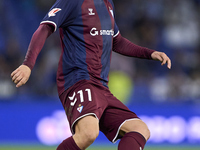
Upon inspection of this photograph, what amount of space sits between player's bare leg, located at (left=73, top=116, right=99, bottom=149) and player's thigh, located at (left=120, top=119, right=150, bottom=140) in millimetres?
367

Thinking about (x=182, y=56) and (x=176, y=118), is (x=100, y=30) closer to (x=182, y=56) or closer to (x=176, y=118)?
(x=176, y=118)

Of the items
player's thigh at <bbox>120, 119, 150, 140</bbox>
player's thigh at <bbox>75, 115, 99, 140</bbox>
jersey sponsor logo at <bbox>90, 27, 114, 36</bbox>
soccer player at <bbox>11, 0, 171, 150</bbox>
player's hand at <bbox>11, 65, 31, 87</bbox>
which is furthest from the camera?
jersey sponsor logo at <bbox>90, 27, 114, 36</bbox>

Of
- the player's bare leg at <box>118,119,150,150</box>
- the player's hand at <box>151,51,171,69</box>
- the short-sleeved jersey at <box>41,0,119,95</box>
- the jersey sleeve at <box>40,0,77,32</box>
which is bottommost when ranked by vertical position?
the player's bare leg at <box>118,119,150,150</box>

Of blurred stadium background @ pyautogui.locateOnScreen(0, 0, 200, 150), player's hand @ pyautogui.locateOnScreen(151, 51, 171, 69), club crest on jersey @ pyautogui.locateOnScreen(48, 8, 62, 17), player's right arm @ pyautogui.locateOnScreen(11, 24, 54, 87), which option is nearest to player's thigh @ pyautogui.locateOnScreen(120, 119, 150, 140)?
player's hand @ pyautogui.locateOnScreen(151, 51, 171, 69)

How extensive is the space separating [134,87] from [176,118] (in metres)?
1.00

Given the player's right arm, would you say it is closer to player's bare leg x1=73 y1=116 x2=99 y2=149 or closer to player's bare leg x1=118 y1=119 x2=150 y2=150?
player's bare leg x1=73 y1=116 x2=99 y2=149

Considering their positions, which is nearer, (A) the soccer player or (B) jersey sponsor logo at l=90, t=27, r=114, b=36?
(A) the soccer player

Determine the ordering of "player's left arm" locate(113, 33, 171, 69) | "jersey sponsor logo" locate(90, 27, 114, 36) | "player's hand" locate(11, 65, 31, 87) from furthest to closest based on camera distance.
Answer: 1. "player's left arm" locate(113, 33, 171, 69)
2. "jersey sponsor logo" locate(90, 27, 114, 36)
3. "player's hand" locate(11, 65, 31, 87)

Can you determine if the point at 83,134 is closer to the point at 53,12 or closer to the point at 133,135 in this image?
the point at 133,135

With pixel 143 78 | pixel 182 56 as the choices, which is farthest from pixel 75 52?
pixel 182 56

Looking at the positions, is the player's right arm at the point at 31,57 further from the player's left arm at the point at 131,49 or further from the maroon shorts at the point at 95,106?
the player's left arm at the point at 131,49

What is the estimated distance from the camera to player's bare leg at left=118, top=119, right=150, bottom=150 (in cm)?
343

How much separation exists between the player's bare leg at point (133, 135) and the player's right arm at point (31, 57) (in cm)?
100

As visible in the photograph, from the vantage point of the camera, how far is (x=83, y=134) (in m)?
3.33
